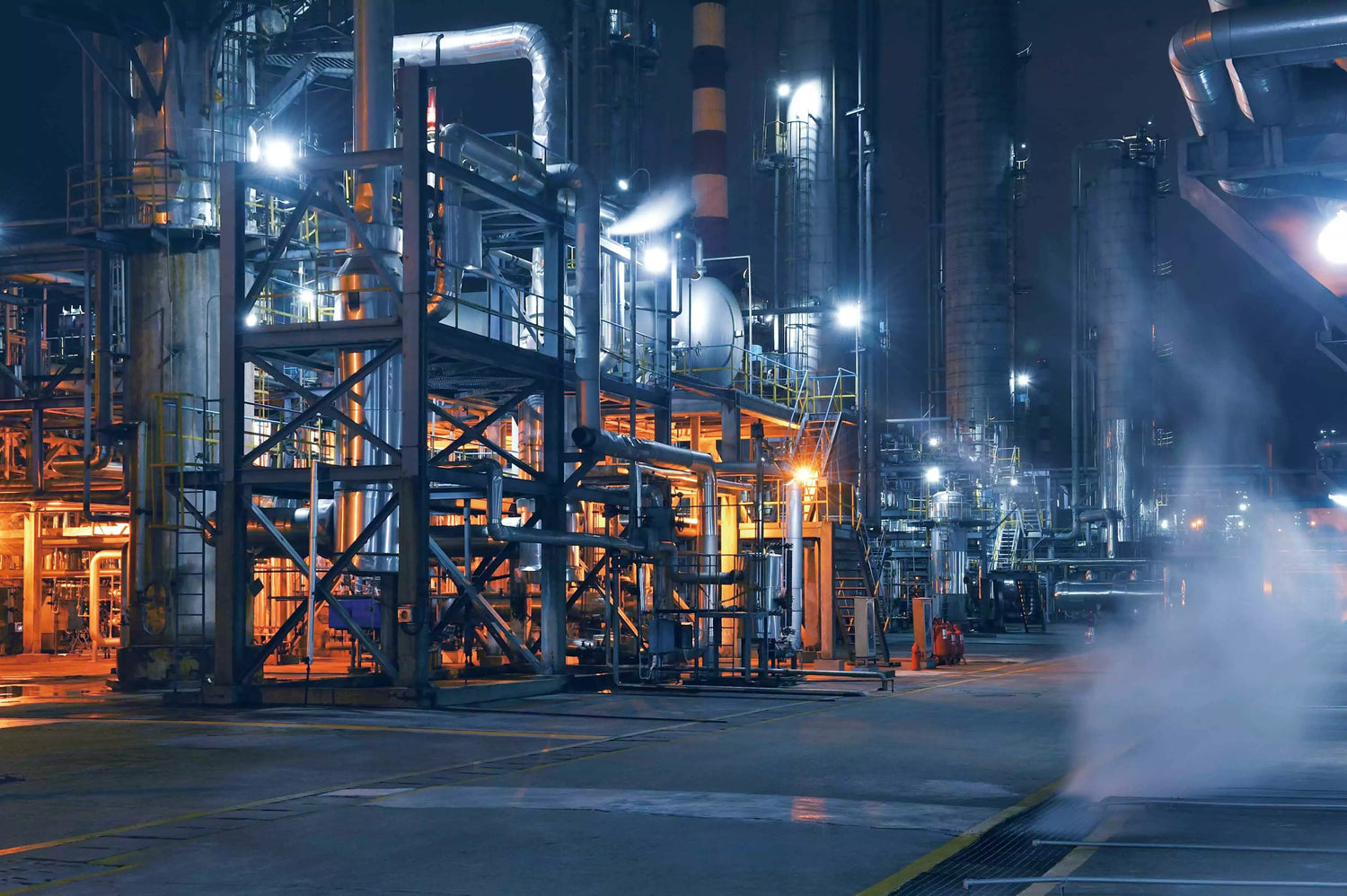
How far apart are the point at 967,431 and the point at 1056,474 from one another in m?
18.4

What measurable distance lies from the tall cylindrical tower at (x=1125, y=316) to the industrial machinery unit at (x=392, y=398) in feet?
87.8

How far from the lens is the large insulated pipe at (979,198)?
195ft

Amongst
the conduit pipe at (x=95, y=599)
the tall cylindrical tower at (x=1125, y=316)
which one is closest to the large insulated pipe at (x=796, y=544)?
the conduit pipe at (x=95, y=599)

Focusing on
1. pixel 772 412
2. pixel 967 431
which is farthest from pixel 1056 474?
pixel 772 412

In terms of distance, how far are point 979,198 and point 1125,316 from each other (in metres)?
7.99

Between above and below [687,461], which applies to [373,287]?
above

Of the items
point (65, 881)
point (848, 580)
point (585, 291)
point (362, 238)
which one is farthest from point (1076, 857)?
point (848, 580)

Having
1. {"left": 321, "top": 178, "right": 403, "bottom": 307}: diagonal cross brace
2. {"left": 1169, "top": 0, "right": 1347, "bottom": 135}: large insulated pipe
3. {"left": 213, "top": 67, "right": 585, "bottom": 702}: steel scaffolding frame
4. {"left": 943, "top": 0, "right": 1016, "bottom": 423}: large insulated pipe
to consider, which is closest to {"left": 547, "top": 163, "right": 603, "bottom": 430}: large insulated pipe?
{"left": 213, "top": 67, "right": 585, "bottom": 702}: steel scaffolding frame

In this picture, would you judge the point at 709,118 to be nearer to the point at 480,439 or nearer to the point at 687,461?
the point at 687,461

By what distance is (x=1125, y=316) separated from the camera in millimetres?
58156

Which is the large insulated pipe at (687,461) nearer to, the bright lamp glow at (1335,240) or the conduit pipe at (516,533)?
the conduit pipe at (516,533)

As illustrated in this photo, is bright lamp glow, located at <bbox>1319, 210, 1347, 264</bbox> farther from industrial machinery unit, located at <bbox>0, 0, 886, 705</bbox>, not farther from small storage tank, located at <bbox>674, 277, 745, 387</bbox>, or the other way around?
small storage tank, located at <bbox>674, 277, 745, 387</bbox>

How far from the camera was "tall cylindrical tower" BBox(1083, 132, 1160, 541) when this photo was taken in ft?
190

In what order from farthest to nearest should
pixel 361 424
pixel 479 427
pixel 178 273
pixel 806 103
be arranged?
pixel 806 103 < pixel 178 273 < pixel 479 427 < pixel 361 424
